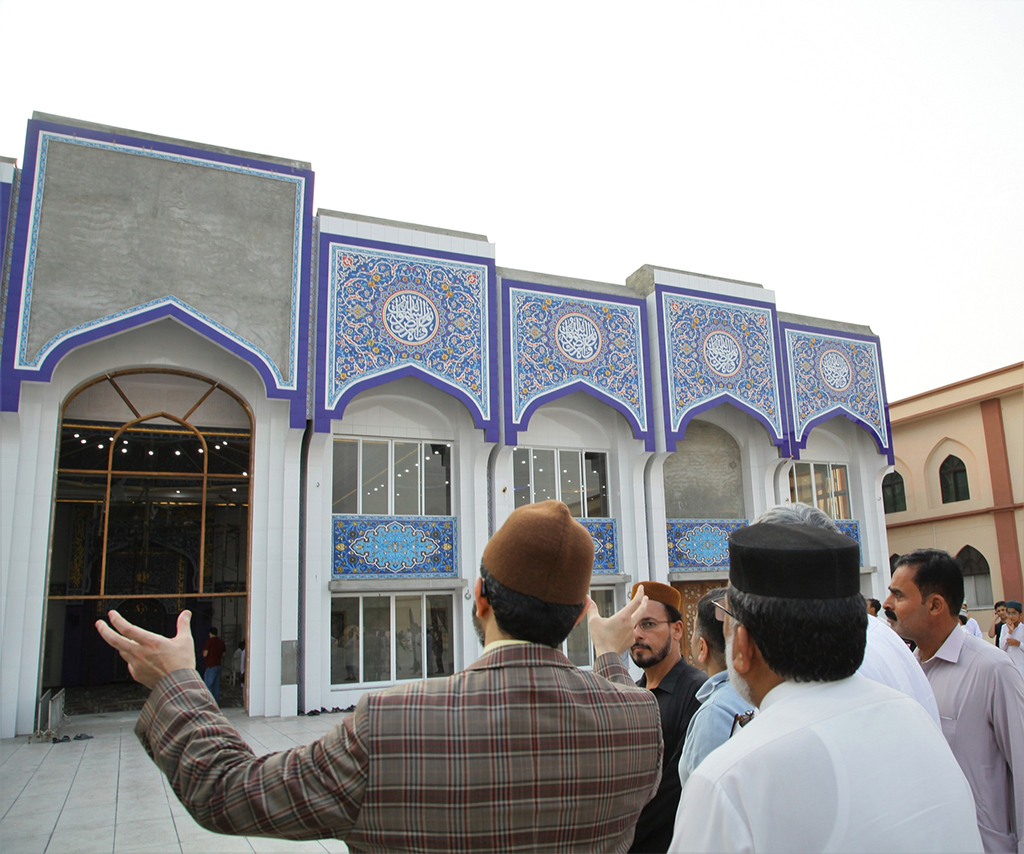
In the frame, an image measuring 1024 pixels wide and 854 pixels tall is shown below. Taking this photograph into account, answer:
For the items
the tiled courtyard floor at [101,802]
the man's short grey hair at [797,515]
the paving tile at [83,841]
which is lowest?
the tiled courtyard floor at [101,802]

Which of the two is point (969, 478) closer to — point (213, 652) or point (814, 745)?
point (213, 652)

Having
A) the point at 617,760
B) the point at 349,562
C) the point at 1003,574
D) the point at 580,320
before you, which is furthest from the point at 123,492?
the point at 1003,574

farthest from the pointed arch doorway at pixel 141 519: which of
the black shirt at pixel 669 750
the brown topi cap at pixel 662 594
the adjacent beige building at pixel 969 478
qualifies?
the adjacent beige building at pixel 969 478

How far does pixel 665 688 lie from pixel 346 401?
943 cm

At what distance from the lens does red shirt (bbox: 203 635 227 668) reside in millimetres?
12305

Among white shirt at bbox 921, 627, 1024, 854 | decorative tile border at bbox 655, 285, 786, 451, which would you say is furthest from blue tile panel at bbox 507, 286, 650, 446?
white shirt at bbox 921, 627, 1024, 854

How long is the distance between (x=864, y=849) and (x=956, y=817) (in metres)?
0.17

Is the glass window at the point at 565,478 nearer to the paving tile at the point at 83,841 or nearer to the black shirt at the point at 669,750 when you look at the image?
the paving tile at the point at 83,841

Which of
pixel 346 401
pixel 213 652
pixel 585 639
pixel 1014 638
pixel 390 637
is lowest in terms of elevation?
pixel 585 639

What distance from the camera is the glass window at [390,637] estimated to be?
12156 millimetres

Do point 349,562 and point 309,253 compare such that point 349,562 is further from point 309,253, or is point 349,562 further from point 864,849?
point 864,849

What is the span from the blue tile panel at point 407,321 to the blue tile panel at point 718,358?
3.80m

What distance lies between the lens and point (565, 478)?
575 inches

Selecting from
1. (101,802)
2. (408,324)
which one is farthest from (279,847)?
(408,324)
